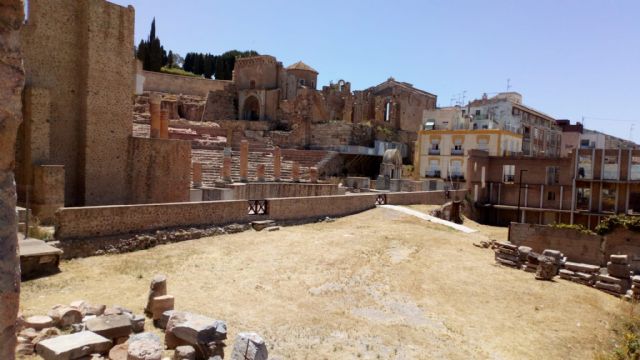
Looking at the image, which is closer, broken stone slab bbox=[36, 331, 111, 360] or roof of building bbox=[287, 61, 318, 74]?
broken stone slab bbox=[36, 331, 111, 360]

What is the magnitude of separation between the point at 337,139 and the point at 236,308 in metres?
32.3

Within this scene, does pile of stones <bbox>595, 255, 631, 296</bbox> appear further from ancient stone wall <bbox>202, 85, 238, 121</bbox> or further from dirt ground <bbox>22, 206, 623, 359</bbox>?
ancient stone wall <bbox>202, 85, 238, 121</bbox>

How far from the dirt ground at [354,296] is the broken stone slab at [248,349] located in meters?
1.45

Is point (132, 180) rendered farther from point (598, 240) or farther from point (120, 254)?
→ point (598, 240)

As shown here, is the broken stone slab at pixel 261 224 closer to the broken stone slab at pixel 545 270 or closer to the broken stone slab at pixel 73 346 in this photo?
the broken stone slab at pixel 545 270

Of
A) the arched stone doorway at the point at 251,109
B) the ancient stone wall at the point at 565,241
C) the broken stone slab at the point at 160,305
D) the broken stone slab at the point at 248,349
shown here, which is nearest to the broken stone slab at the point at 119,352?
the broken stone slab at the point at 248,349

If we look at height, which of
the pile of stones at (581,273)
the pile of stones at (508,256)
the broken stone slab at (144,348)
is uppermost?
the broken stone slab at (144,348)

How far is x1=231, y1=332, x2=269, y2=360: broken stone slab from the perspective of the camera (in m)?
6.26

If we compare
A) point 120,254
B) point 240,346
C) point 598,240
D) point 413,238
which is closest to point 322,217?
point 413,238

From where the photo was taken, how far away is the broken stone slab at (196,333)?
6.85m

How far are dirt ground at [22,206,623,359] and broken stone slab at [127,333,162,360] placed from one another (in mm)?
1663

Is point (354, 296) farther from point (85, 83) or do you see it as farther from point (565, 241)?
point (85, 83)

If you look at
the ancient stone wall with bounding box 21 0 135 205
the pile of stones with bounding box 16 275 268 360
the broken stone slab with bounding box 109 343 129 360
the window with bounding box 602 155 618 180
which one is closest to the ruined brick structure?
the ancient stone wall with bounding box 21 0 135 205

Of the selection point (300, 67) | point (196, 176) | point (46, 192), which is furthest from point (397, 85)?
point (46, 192)
